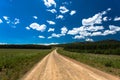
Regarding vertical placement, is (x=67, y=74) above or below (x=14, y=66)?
below

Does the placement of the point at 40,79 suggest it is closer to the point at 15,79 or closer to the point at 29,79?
the point at 29,79

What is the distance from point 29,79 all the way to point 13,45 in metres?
189

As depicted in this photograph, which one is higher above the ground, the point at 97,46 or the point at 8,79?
the point at 97,46

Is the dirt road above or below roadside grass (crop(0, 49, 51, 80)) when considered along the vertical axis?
below

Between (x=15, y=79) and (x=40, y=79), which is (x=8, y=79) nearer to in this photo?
(x=15, y=79)

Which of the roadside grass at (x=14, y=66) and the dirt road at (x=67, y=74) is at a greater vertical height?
the roadside grass at (x=14, y=66)

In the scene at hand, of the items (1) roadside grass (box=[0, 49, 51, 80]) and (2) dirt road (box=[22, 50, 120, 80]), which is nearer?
(2) dirt road (box=[22, 50, 120, 80])

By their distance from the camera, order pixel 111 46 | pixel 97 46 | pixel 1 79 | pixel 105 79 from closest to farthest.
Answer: pixel 105 79 → pixel 1 79 → pixel 111 46 → pixel 97 46

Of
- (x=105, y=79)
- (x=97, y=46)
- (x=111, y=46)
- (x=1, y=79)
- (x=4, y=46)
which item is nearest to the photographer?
(x=105, y=79)

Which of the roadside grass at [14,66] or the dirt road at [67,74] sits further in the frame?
the roadside grass at [14,66]

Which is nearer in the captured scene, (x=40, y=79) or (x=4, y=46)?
(x=40, y=79)

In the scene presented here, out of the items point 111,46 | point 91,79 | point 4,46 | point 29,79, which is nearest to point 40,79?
point 29,79

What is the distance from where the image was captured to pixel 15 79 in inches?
544

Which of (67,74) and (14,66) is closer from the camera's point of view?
(67,74)
